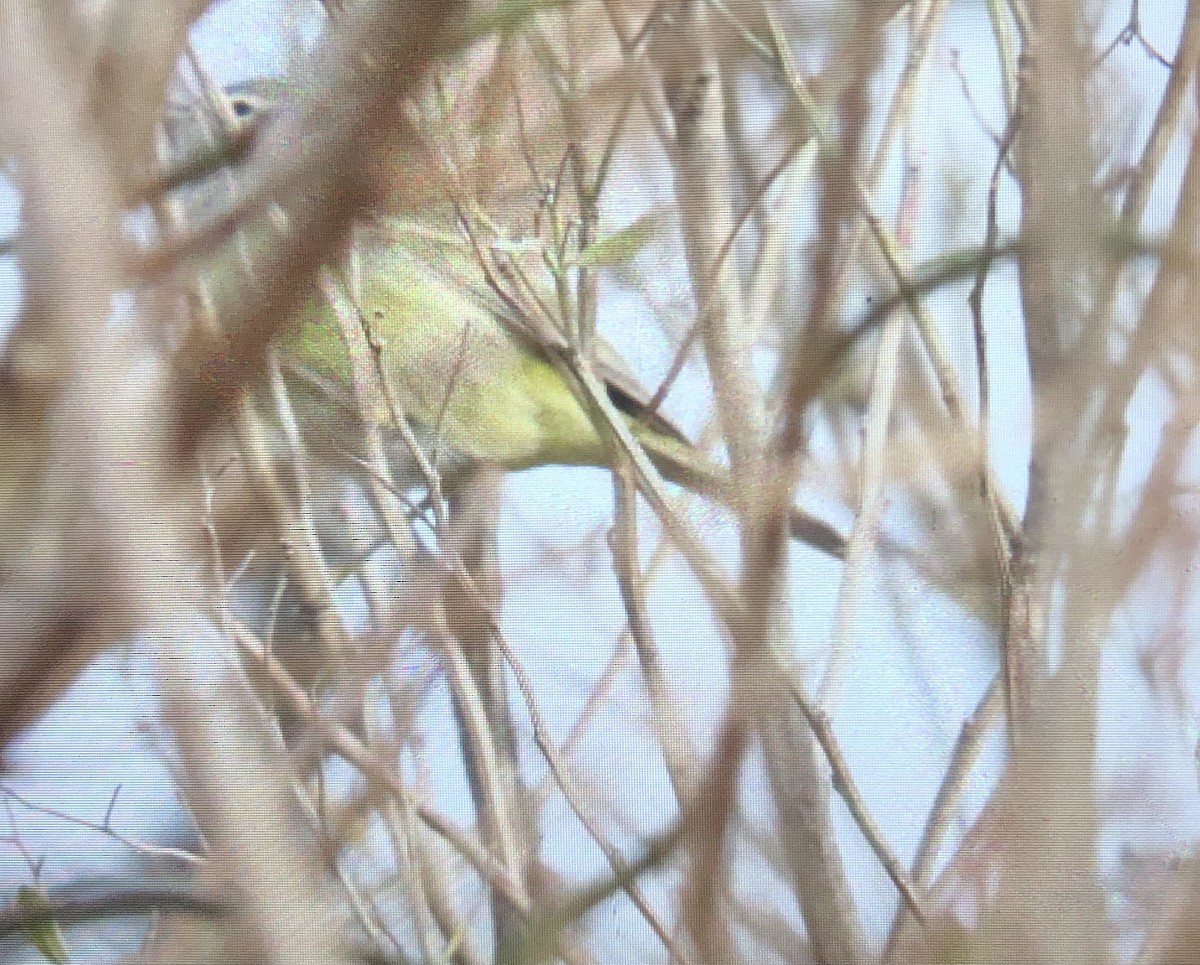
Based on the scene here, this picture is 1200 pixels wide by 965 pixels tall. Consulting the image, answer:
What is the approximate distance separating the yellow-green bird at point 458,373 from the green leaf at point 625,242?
0.15 ft

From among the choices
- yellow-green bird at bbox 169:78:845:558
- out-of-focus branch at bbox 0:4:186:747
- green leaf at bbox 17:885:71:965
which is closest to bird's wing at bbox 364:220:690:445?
yellow-green bird at bbox 169:78:845:558

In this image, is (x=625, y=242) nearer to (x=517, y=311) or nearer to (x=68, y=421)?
(x=517, y=311)

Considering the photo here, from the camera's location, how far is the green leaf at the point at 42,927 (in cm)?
51

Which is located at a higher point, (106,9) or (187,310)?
(106,9)

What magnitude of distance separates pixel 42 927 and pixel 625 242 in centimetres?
35

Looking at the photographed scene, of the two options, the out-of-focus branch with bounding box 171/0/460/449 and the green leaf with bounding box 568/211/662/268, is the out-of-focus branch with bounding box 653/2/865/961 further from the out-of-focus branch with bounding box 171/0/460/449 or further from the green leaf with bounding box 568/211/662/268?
the out-of-focus branch with bounding box 171/0/460/449

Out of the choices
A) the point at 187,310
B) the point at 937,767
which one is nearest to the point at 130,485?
the point at 187,310

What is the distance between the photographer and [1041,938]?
43 centimetres

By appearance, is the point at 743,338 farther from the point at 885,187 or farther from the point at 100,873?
the point at 100,873

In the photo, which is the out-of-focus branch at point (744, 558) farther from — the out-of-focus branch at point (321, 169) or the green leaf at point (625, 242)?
the out-of-focus branch at point (321, 169)

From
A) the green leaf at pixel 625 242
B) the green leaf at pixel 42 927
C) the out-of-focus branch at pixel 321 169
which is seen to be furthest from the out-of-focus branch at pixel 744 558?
the green leaf at pixel 42 927

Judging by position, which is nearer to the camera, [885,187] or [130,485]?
[130,485]

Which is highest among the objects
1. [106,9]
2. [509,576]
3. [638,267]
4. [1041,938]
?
[106,9]

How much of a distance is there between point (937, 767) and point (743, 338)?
180 mm
